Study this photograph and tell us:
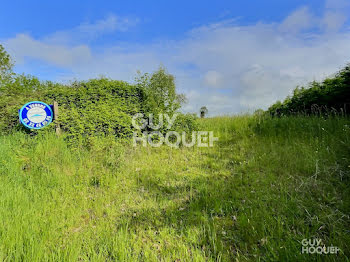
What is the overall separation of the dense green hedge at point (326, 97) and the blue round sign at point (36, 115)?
946cm

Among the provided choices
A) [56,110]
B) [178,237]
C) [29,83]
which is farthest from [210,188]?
[29,83]

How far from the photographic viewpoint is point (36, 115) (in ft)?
17.6

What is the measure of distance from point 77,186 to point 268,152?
4.89 metres

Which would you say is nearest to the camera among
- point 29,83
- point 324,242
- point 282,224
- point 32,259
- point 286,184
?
point 32,259

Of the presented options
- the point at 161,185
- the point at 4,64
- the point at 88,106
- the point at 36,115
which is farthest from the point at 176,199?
the point at 4,64

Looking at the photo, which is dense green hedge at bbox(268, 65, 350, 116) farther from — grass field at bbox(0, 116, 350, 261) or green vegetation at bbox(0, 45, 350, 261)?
grass field at bbox(0, 116, 350, 261)

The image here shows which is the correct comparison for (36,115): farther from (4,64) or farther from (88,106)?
(4,64)

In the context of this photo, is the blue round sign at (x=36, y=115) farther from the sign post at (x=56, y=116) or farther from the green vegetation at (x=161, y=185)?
the green vegetation at (x=161, y=185)

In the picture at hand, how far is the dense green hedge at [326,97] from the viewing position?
5672 mm

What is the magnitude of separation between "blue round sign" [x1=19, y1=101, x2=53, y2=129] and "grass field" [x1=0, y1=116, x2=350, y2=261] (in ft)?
1.64

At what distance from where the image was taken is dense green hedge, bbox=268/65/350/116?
5.67 m

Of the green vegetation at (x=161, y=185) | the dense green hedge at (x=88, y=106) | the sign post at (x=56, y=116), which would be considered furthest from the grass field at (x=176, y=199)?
the dense green hedge at (x=88, y=106)

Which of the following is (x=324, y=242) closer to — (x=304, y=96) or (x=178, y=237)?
(x=178, y=237)

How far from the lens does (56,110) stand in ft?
18.4
